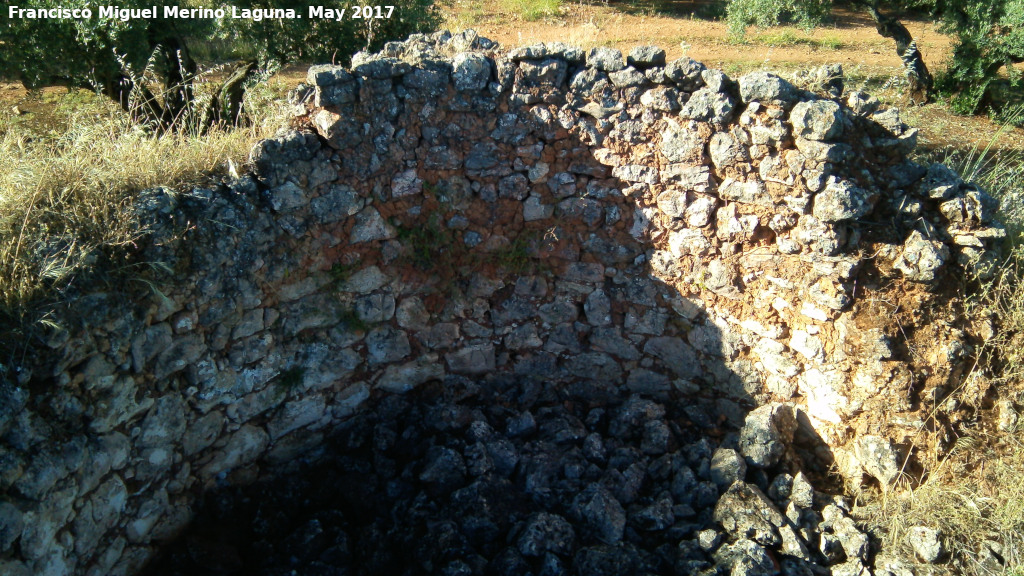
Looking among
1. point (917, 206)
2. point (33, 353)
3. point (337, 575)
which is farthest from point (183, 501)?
point (917, 206)

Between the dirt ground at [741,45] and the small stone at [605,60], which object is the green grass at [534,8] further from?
the small stone at [605,60]

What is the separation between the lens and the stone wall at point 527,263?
12.6 ft

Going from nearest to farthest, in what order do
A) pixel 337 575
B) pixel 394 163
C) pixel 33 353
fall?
1. pixel 33 353
2. pixel 337 575
3. pixel 394 163

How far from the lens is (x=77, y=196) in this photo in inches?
140

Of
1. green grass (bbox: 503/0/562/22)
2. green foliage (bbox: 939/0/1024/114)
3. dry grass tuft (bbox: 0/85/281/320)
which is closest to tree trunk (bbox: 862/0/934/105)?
green foliage (bbox: 939/0/1024/114)

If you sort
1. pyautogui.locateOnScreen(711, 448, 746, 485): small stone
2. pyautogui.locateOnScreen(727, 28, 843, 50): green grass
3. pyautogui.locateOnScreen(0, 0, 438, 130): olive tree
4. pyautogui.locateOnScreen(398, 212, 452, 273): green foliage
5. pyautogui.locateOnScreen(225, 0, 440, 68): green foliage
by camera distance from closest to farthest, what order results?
1. pyautogui.locateOnScreen(711, 448, 746, 485): small stone
2. pyautogui.locateOnScreen(398, 212, 452, 273): green foliage
3. pyautogui.locateOnScreen(0, 0, 438, 130): olive tree
4. pyautogui.locateOnScreen(225, 0, 440, 68): green foliage
5. pyautogui.locateOnScreen(727, 28, 843, 50): green grass

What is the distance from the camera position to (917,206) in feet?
13.4

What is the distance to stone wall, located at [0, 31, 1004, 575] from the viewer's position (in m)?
3.85

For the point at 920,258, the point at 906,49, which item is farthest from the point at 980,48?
the point at 920,258

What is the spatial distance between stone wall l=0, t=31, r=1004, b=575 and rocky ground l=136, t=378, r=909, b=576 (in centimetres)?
22

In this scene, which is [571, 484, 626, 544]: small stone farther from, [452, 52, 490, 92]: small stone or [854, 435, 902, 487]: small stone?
[452, 52, 490, 92]: small stone

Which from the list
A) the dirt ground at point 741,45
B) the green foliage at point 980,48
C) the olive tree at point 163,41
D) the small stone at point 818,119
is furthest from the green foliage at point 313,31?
the green foliage at point 980,48

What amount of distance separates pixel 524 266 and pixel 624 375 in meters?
1.05

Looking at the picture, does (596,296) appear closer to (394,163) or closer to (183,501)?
(394,163)
